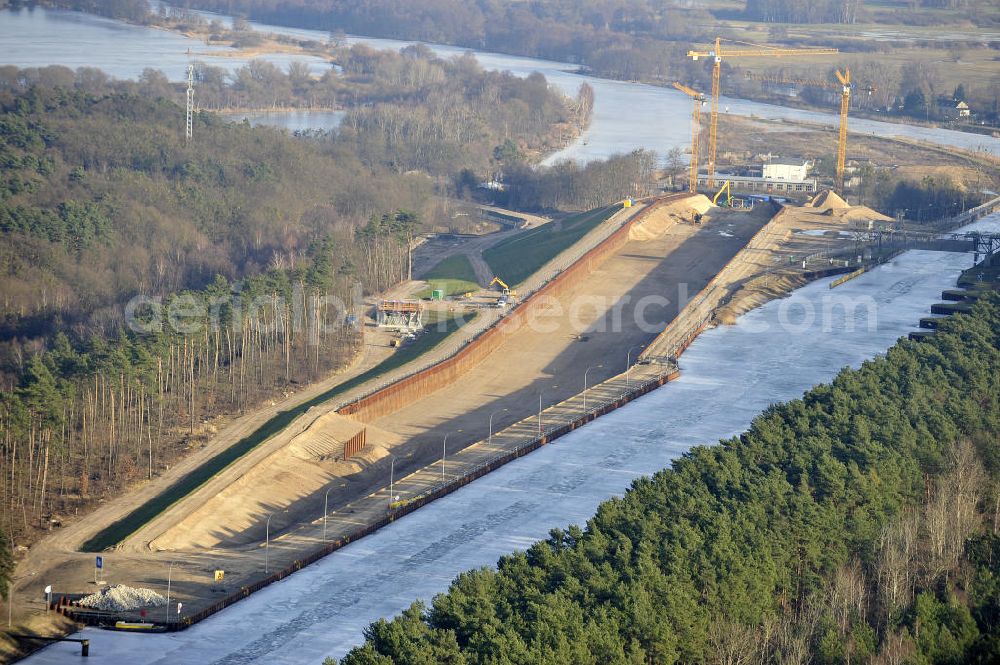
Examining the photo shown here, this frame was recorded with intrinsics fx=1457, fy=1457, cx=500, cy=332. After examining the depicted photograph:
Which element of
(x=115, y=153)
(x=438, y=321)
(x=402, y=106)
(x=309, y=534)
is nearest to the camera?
(x=309, y=534)

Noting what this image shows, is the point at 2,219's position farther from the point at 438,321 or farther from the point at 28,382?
the point at 28,382

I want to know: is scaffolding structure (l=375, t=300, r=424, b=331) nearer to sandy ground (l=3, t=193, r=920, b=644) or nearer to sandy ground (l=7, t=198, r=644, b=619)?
sandy ground (l=3, t=193, r=920, b=644)

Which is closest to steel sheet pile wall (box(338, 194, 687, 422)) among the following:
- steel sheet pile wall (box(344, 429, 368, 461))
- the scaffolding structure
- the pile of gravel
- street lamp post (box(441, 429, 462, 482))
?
steel sheet pile wall (box(344, 429, 368, 461))

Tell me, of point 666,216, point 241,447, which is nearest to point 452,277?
point 666,216

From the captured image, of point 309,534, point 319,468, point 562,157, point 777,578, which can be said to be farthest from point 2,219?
point 562,157

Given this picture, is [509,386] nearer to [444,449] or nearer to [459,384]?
[459,384]

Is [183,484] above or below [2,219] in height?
below
